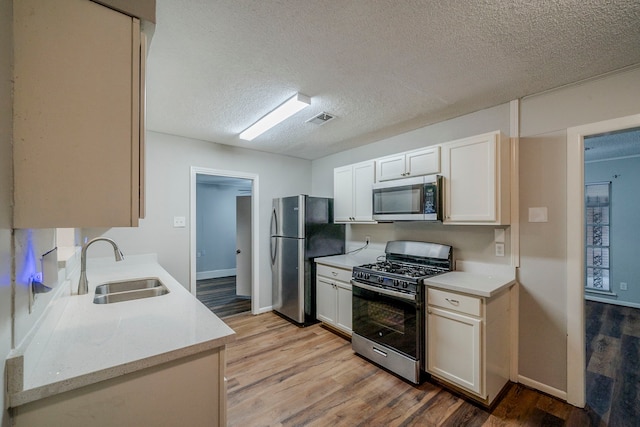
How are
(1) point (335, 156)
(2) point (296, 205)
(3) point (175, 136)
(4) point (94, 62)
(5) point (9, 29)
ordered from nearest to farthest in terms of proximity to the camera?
(5) point (9, 29) < (4) point (94, 62) < (3) point (175, 136) < (2) point (296, 205) < (1) point (335, 156)

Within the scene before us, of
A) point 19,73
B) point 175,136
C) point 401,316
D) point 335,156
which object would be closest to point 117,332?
point 19,73

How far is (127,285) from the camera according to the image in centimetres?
221

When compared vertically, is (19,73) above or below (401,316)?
above

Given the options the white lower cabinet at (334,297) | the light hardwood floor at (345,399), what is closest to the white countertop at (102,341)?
the light hardwood floor at (345,399)

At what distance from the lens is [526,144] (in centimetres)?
225

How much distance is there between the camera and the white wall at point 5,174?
2.24 ft

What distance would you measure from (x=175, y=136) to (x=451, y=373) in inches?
150

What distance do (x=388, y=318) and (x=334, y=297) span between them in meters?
0.92

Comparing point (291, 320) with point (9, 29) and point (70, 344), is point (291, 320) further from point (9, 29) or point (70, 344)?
point (9, 29)

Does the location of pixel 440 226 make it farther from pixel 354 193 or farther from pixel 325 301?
pixel 325 301

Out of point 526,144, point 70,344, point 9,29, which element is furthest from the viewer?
point 526,144

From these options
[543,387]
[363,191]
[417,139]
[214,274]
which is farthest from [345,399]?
[214,274]

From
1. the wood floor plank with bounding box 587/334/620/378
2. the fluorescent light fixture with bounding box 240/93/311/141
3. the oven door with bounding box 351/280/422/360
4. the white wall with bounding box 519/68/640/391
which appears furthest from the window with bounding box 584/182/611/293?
the fluorescent light fixture with bounding box 240/93/311/141

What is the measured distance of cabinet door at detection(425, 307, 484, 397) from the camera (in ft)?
6.42
